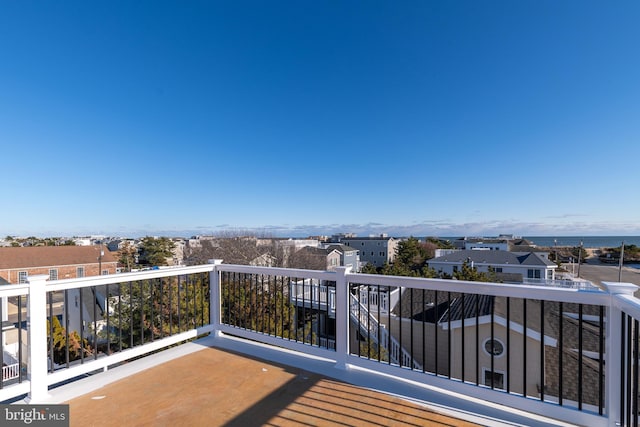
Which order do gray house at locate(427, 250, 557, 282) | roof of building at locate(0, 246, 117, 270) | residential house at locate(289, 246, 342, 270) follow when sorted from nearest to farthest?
1. gray house at locate(427, 250, 557, 282)
2. roof of building at locate(0, 246, 117, 270)
3. residential house at locate(289, 246, 342, 270)

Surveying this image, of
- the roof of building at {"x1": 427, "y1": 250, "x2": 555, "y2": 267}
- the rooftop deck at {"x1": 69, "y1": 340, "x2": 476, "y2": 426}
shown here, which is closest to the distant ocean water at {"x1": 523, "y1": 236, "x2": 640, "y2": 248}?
the roof of building at {"x1": 427, "y1": 250, "x2": 555, "y2": 267}

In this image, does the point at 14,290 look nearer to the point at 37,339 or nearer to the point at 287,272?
the point at 37,339

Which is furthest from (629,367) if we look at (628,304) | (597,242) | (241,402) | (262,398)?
(597,242)

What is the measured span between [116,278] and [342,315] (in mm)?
2154

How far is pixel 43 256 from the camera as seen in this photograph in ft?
70.7

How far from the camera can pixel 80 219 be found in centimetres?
1831

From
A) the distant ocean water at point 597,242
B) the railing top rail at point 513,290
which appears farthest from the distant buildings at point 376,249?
the railing top rail at point 513,290

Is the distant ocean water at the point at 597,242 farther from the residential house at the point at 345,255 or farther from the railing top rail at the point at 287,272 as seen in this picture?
the railing top rail at the point at 287,272

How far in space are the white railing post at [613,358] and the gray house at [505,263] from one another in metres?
19.1

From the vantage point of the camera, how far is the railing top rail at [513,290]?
1604mm

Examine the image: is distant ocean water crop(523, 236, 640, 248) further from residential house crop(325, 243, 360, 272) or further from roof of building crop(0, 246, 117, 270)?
roof of building crop(0, 246, 117, 270)

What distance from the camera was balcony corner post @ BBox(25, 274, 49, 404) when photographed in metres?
2.03

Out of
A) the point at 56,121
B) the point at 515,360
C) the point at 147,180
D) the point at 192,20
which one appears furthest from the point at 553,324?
the point at 147,180

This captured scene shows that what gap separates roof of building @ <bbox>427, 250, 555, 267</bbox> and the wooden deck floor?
22921 mm
